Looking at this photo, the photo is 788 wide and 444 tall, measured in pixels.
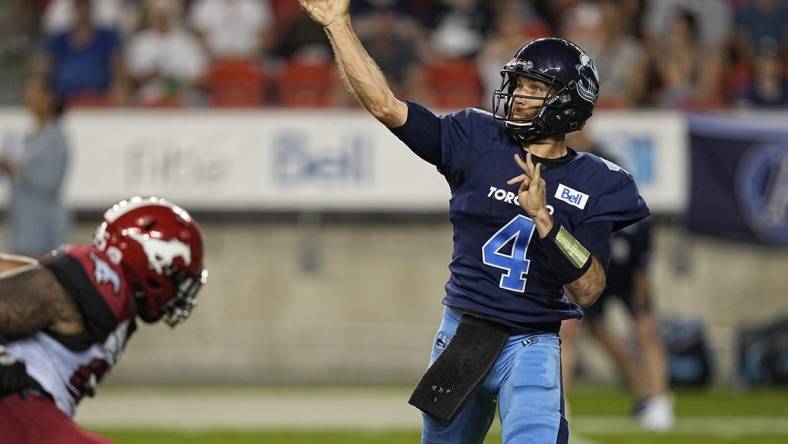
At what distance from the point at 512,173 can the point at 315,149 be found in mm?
7672

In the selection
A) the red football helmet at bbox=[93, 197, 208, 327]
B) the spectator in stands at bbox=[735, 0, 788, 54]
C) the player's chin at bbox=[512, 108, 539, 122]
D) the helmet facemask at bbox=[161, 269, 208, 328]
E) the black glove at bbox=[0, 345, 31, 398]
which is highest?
the spectator in stands at bbox=[735, 0, 788, 54]

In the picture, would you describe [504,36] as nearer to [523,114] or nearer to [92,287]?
[523,114]

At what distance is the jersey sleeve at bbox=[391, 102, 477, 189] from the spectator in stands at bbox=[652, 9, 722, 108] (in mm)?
8231

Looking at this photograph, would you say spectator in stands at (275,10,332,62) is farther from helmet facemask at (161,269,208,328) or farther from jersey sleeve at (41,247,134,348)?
jersey sleeve at (41,247,134,348)

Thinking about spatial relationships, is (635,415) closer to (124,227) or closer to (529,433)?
(529,433)

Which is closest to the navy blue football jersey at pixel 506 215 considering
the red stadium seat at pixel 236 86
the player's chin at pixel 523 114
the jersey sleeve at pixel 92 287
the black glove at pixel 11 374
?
the player's chin at pixel 523 114

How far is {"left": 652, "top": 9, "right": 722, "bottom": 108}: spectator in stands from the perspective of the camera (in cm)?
1394

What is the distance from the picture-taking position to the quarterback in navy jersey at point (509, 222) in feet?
18.5

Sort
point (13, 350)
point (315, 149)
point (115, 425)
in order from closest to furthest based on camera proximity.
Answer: point (13, 350), point (115, 425), point (315, 149)

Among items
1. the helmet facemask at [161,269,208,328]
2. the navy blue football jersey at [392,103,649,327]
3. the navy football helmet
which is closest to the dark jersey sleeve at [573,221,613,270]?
the navy blue football jersey at [392,103,649,327]

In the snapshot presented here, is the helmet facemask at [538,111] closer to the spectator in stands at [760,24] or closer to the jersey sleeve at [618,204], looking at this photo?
the jersey sleeve at [618,204]

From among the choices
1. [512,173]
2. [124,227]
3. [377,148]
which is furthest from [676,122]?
[124,227]

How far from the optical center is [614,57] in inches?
555

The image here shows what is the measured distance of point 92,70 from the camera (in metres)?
13.9
